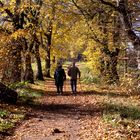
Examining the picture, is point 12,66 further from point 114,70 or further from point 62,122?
point 62,122

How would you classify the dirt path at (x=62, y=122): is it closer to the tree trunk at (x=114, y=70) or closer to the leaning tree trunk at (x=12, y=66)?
the leaning tree trunk at (x=12, y=66)

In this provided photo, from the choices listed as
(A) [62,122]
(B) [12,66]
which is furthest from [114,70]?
(A) [62,122]

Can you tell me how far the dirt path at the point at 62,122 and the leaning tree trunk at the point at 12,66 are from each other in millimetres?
5001

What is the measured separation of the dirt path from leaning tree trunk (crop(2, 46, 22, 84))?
5.00 meters

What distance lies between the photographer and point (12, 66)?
2973 cm

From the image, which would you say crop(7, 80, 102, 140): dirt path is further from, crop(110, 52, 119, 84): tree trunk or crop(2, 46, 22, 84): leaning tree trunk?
crop(110, 52, 119, 84): tree trunk

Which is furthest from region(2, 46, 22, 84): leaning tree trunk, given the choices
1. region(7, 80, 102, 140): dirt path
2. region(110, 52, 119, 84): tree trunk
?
region(110, 52, 119, 84): tree trunk

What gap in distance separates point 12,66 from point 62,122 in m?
13.2

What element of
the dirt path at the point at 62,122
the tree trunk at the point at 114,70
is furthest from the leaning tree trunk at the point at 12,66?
the tree trunk at the point at 114,70

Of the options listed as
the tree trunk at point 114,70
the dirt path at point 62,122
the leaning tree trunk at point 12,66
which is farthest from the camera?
the tree trunk at point 114,70

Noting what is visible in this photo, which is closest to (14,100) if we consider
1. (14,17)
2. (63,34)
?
(14,17)

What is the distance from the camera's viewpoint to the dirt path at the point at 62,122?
47.8ft

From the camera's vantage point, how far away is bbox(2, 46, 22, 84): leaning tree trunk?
1111 inches

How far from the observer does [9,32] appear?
30.7 metres
